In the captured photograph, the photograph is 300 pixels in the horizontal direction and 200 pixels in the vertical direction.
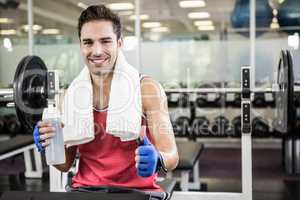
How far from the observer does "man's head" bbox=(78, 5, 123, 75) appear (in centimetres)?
123

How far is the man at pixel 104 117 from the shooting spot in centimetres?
124

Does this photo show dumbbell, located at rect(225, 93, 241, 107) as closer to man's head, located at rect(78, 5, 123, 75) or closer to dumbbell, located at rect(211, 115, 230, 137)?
dumbbell, located at rect(211, 115, 230, 137)

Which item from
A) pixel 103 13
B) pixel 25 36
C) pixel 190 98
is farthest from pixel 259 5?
pixel 103 13

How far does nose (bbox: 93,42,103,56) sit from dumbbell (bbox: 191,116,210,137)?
3.65 m

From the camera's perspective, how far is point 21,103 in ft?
6.16

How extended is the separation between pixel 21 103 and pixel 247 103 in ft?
3.96

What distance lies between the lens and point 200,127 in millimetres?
4875

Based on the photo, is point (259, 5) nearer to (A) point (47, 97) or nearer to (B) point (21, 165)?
(B) point (21, 165)

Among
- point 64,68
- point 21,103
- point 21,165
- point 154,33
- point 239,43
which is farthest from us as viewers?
point 154,33

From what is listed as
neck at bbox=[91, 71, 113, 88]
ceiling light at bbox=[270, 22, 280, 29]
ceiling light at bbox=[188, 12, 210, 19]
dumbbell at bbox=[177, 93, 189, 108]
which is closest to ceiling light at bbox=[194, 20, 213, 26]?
ceiling light at bbox=[188, 12, 210, 19]

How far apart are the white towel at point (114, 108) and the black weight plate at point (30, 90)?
61cm

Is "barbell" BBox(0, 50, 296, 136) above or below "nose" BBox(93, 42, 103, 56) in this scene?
below

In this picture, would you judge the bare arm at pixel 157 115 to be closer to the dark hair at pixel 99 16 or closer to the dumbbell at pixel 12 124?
the dark hair at pixel 99 16

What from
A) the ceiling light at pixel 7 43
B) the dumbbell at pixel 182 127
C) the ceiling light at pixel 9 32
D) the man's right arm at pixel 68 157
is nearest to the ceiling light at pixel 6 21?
the ceiling light at pixel 9 32
